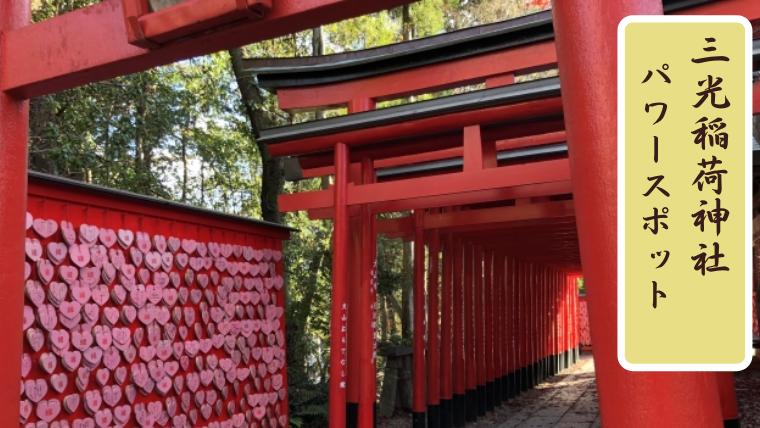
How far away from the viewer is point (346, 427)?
6938mm

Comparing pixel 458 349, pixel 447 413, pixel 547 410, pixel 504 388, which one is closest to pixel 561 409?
pixel 547 410

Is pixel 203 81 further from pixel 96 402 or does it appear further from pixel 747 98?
pixel 747 98

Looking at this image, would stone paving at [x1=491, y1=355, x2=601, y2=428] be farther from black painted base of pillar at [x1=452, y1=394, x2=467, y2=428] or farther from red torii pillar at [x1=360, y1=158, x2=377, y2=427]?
red torii pillar at [x1=360, y1=158, x2=377, y2=427]

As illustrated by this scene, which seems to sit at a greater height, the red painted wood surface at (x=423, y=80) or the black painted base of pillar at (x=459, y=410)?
the red painted wood surface at (x=423, y=80)

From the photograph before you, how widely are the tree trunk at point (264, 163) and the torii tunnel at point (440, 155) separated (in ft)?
8.15

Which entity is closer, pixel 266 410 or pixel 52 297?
pixel 52 297

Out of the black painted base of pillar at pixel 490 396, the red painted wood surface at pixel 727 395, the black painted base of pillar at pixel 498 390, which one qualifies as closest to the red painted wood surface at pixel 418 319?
the black painted base of pillar at pixel 490 396

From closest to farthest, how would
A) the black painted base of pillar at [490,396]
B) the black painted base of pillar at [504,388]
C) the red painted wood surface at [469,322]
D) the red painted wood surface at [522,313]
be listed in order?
1. the red painted wood surface at [469,322]
2. the black painted base of pillar at [490,396]
3. the black painted base of pillar at [504,388]
4. the red painted wood surface at [522,313]

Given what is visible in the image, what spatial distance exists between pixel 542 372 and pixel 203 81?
33.0 feet

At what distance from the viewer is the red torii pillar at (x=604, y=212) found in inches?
91.0

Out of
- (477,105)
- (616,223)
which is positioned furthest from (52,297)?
(616,223)

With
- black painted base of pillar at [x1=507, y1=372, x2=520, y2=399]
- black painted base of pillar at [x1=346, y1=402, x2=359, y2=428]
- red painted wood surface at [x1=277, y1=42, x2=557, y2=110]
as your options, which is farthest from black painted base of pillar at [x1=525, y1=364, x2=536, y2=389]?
red painted wood surface at [x1=277, y1=42, x2=557, y2=110]

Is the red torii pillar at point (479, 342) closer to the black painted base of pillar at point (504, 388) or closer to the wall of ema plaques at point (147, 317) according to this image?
the black painted base of pillar at point (504, 388)

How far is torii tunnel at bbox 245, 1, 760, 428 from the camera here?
96.1 inches
